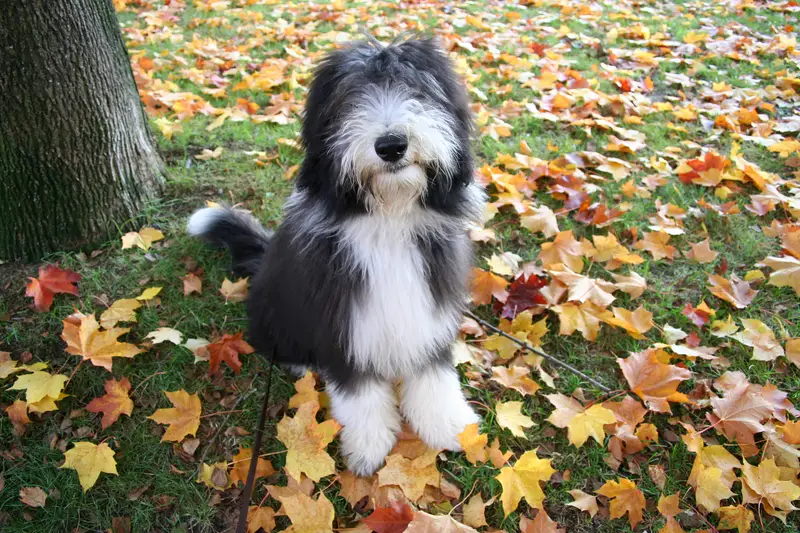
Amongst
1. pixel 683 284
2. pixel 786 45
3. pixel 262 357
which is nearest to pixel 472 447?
pixel 262 357

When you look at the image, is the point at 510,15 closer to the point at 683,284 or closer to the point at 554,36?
the point at 554,36

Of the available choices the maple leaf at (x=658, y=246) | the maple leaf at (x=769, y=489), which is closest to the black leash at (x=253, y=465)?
the maple leaf at (x=769, y=489)

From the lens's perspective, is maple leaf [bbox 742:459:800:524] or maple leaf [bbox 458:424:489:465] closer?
maple leaf [bbox 742:459:800:524]

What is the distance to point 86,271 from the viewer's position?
312 cm

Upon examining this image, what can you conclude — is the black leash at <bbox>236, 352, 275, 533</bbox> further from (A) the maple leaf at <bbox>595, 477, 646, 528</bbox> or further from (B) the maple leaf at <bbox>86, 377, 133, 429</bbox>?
(A) the maple leaf at <bbox>595, 477, 646, 528</bbox>

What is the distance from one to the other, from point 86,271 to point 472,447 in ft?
8.28

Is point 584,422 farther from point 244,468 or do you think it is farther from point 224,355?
point 224,355

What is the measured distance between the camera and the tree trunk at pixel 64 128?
2656mm

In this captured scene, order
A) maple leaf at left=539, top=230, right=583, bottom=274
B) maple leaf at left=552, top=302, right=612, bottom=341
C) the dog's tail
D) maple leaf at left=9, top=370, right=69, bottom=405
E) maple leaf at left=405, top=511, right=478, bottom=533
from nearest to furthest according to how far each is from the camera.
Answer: maple leaf at left=405, top=511, right=478, bottom=533 < maple leaf at left=9, top=370, right=69, bottom=405 < maple leaf at left=552, top=302, right=612, bottom=341 < the dog's tail < maple leaf at left=539, top=230, right=583, bottom=274

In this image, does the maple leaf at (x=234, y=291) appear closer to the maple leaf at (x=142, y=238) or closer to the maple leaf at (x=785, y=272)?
the maple leaf at (x=142, y=238)

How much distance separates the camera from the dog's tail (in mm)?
3053

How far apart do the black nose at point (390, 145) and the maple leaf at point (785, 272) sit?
8.50 feet

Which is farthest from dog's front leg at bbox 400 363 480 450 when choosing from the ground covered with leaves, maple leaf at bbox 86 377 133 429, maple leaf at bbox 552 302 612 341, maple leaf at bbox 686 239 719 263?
maple leaf at bbox 686 239 719 263

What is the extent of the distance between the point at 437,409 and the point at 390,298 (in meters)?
0.67
